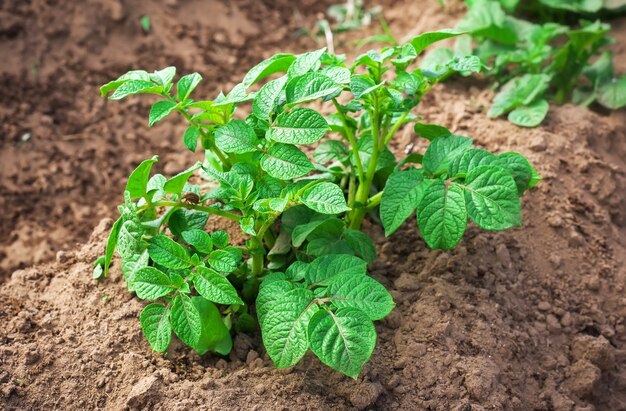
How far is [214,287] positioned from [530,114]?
1.43m

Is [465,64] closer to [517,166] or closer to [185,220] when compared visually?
[517,166]

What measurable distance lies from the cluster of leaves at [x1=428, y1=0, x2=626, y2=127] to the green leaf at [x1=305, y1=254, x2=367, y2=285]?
1.07m

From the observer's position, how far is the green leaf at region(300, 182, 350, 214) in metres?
1.72

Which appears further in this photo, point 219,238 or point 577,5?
point 577,5

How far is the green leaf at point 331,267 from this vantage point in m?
1.83

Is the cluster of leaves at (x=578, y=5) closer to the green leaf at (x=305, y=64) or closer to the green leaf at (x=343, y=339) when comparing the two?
the green leaf at (x=305, y=64)

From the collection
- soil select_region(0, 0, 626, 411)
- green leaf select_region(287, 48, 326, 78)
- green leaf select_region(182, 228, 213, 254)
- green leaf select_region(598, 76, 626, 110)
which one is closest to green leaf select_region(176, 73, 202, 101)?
green leaf select_region(287, 48, 326, 78)

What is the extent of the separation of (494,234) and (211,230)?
2.84 ft

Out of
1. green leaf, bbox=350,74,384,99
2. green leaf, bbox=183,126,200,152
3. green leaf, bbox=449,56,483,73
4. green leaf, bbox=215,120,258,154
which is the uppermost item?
green leaf, bbox=350,74,384,99

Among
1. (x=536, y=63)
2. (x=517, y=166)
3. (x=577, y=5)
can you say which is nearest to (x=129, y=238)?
(x=517, y=166)

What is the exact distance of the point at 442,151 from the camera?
78.4 inches

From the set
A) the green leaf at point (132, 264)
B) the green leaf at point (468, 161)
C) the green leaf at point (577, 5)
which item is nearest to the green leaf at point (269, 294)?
the green leaf at point (132, 264)

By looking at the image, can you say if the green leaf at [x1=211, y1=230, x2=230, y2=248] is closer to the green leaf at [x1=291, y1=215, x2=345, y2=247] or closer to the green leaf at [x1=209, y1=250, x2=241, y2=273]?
the green leaf at [x1=209, y1=250, x2=241, y2=273]

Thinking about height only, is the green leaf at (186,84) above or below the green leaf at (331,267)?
above
